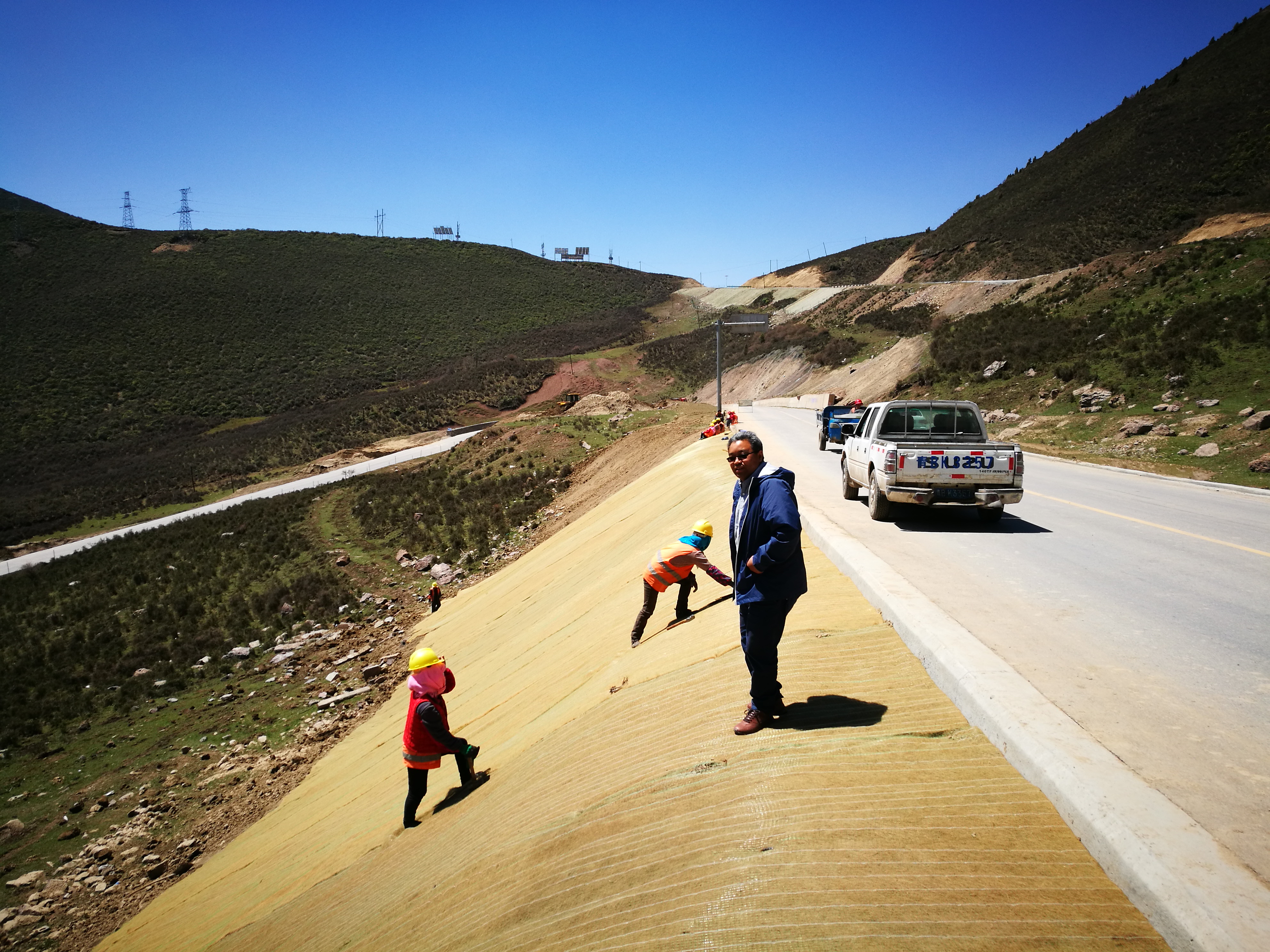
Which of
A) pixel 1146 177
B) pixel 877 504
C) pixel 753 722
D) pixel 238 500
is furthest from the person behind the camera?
pixel 1146 177

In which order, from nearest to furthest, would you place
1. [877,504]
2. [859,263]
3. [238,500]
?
1. [877,504]
2. [238,500]
3. [859,263]

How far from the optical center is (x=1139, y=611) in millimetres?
6719

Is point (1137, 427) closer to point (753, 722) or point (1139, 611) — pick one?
point (1139, 611)

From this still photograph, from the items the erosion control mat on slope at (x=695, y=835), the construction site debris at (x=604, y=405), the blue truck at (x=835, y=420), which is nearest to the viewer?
the erosion control mat on slope at (x=695, y=835)

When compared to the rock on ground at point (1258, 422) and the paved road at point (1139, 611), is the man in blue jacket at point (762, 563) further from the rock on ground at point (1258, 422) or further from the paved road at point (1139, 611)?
the rock on ground at point (1258, 422)

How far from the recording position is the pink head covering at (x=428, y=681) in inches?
265

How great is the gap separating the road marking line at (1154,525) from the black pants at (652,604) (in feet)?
23.1

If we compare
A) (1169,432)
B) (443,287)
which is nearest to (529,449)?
(1169,432)

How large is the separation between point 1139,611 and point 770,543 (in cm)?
481

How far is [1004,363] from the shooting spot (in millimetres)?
33281

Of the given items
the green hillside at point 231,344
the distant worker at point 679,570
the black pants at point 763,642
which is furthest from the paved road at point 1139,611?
the green hillside at point 231,344

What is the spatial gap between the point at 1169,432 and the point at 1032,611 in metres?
17.6

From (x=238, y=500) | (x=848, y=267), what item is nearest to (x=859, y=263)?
(x=848, y=267)

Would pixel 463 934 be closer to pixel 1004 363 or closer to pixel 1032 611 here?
Result: pixel 1032 611
